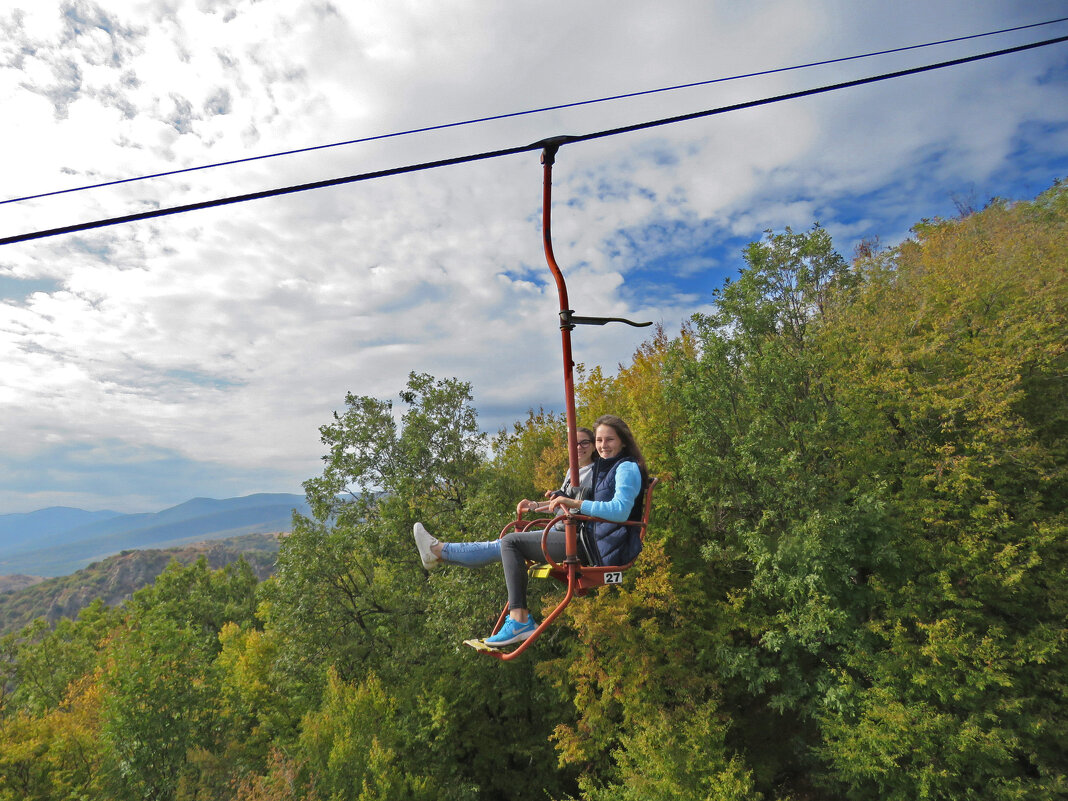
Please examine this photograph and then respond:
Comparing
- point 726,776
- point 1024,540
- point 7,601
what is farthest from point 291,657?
point 7,601

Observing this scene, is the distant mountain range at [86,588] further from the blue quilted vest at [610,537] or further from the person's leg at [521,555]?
the blue quilted vest at [610,537]

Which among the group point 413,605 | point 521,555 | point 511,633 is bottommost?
point 413,605

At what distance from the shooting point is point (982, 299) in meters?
16.7

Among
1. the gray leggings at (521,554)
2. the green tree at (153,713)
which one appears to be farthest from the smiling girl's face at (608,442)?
the green tree at (153,713)

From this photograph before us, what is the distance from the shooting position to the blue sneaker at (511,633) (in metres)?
4.61

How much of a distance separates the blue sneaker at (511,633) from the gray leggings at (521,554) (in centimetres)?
14

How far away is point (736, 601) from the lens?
677 inches

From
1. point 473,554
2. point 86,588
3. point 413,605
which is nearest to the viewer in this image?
point 473,554

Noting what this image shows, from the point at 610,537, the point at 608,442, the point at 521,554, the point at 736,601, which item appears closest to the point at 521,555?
the point at 521,554

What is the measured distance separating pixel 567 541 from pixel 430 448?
60.8 feet

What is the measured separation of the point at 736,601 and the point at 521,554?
48.2ft

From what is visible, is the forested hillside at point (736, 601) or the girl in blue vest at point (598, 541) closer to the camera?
the girl in blue vest at point (598, 541)

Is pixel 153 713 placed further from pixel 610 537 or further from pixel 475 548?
pixel 610 537

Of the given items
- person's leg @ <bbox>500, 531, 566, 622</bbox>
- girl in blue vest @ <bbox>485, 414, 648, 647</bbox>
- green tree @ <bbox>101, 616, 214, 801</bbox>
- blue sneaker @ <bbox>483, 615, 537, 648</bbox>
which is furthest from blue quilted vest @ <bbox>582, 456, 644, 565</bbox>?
green tree @ <bbox>101, 616, 214, 801</bbox>
